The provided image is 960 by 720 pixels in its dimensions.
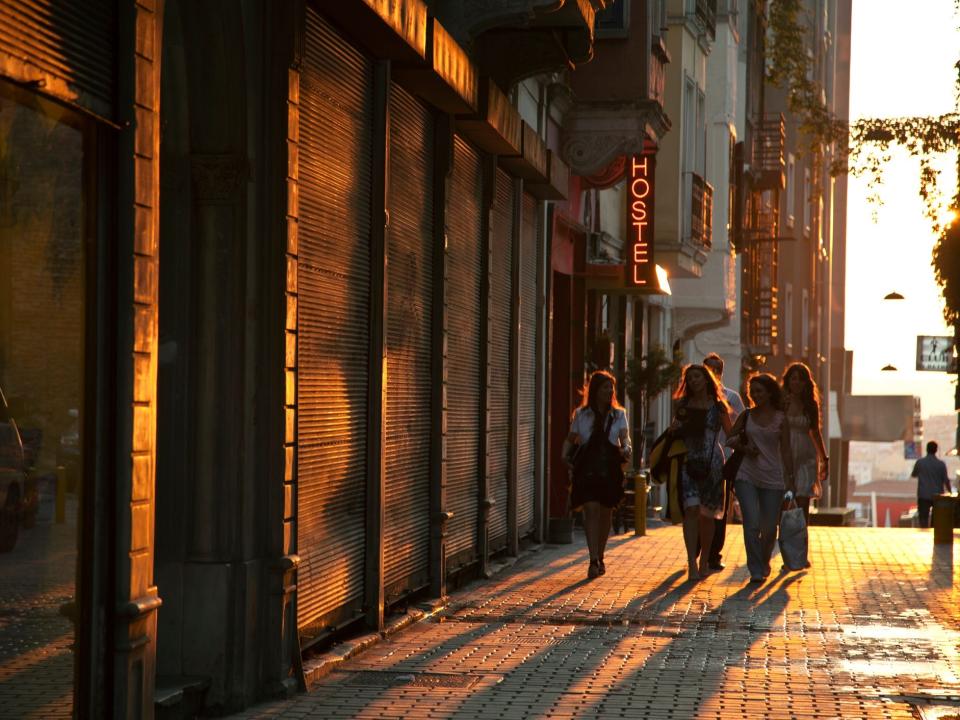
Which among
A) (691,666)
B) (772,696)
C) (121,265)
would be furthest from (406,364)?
(121,265)

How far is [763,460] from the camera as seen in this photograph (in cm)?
1617

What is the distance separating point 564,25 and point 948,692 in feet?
29.1

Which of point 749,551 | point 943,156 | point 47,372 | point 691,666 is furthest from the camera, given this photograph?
point 943,156

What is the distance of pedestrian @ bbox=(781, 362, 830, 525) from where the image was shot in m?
17.4

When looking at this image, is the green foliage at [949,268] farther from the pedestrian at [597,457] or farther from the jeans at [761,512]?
the pedestrian at [597,457]

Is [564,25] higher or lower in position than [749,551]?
higher

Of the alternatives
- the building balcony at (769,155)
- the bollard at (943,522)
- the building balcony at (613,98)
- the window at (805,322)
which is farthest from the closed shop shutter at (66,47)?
the window at (805,322)

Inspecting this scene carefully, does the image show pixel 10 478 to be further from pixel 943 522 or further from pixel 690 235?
pixel 690 235

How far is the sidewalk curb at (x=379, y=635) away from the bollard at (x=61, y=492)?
2.83 metres

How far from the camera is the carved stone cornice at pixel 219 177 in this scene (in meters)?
9.09

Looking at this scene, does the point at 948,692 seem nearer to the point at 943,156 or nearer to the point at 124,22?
the point at 124,22

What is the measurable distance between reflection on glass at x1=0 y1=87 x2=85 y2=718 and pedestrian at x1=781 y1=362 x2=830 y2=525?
11.0 metres

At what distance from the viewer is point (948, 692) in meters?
9.69

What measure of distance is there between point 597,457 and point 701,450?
2.87 feet
